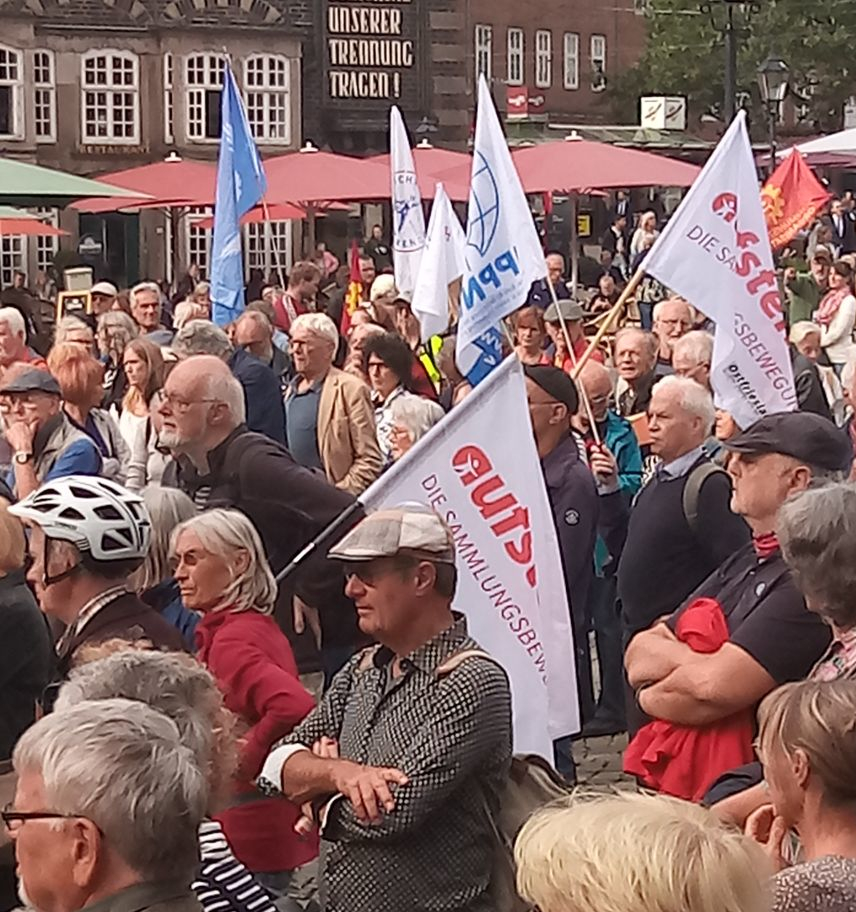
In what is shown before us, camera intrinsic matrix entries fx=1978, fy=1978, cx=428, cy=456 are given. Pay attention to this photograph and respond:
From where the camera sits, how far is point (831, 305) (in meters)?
15.9

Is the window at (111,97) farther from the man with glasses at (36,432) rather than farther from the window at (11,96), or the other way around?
the man with glasses at (36,432)

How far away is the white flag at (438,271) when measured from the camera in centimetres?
1137

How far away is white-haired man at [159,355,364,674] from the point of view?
6.63 meters

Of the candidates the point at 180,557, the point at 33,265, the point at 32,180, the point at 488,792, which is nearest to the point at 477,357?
the point at 180,557

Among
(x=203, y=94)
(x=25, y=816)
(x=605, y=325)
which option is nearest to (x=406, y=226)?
(x=605, y=325)

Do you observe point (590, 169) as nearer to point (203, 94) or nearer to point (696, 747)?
point (696, 747)

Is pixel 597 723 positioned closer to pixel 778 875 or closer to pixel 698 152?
pixel 778 875

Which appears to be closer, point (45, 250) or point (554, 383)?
point (554, 383)

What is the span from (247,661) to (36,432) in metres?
2.96

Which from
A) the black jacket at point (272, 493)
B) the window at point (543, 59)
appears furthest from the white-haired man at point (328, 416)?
the window at point (543, 59)

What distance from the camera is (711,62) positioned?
50781 mm

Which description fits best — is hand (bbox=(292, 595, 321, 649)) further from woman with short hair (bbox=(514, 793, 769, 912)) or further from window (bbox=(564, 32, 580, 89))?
window (bbox=(564, 32, 580, 89))

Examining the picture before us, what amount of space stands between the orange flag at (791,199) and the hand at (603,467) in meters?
7.98

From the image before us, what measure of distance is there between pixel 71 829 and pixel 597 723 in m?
5.50
